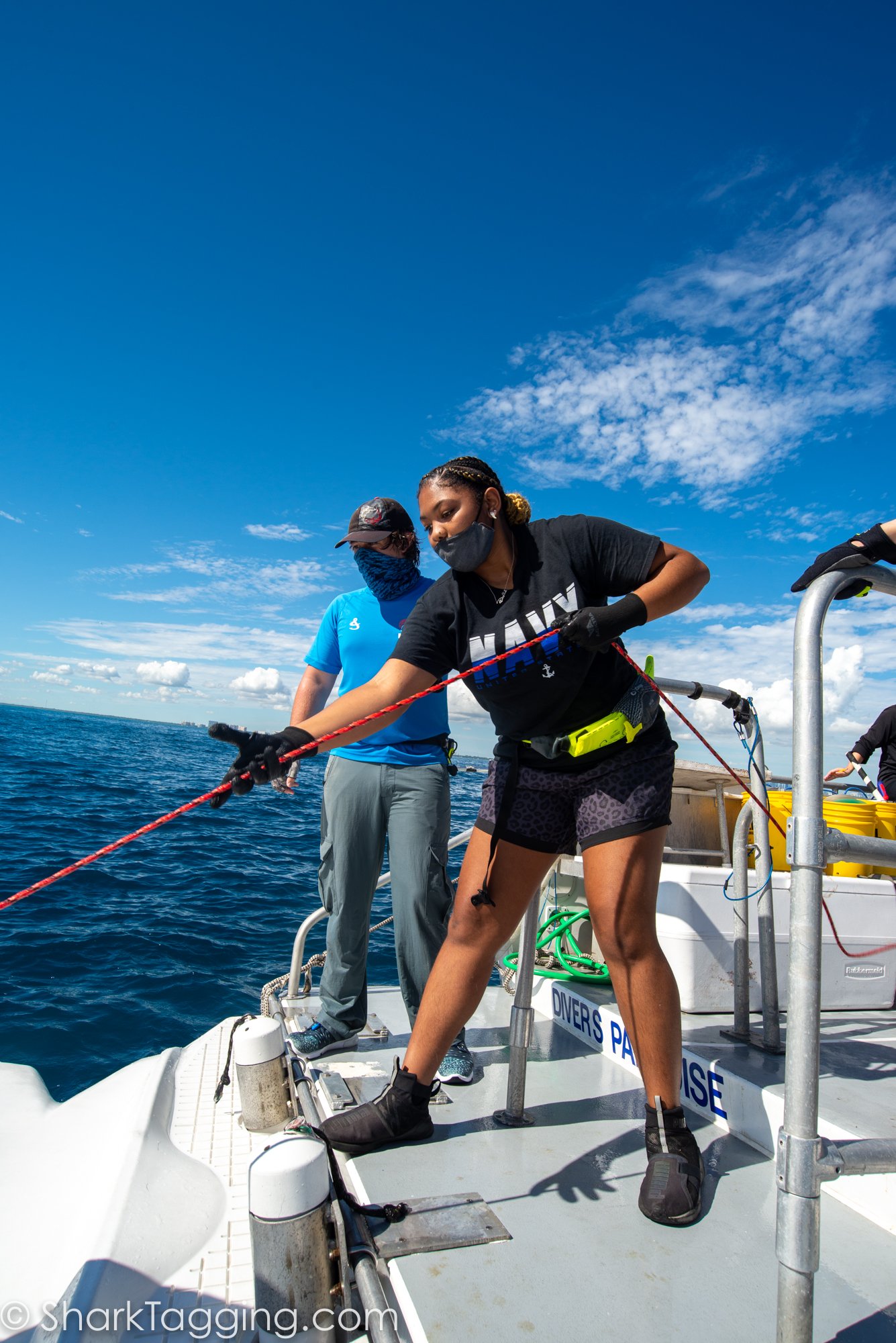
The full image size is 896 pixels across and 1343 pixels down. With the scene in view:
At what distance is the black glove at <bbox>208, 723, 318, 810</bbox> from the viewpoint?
1672mm

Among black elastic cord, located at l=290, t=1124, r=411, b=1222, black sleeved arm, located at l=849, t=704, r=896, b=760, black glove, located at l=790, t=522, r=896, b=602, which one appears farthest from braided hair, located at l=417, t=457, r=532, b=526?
black sleeved arm, located at l=849, t=704, r=896, b=760

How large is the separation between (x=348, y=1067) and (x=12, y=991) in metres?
4.18

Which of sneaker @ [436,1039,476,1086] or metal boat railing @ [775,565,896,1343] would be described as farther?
sneaker @ [436,1039,476,1086]

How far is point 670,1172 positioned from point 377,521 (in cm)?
232

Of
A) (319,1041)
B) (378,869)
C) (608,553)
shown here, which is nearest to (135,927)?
(319,1041)

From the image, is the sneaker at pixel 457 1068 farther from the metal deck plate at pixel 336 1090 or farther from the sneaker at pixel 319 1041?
the sneaker at pixel 319 1041

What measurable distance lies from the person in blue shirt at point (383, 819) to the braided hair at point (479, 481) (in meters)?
0.79

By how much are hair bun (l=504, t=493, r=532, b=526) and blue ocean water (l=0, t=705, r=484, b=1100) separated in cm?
146

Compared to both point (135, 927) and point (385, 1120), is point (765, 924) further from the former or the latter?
point (135, 927)

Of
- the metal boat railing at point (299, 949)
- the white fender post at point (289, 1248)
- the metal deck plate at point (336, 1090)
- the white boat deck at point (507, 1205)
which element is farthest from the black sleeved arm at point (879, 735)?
the white fender post at point (289, 1248)

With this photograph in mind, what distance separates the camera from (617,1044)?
2725 millimetres

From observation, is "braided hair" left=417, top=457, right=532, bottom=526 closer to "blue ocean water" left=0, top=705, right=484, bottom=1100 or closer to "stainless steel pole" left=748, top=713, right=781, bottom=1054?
"stainless steel pole" left=748, top=713, right=781, bottom=1054

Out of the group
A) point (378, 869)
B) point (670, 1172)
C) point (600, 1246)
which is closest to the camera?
point (600, 1246)

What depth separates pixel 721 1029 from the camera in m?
2.68
